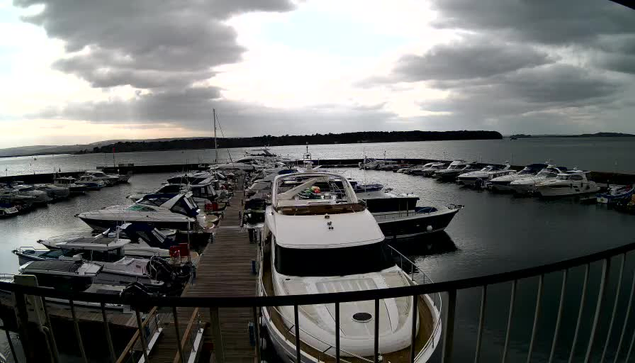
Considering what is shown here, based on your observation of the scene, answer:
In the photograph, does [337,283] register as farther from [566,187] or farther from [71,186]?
[71,186]

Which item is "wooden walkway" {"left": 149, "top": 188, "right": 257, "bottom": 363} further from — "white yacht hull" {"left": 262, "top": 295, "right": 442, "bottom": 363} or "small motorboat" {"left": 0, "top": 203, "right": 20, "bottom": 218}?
"small motorboat" {"left": 0, "top": 203, "right": 20, "bottom": 218}

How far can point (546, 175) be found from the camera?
119 feet

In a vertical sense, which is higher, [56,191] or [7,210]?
[56,191]

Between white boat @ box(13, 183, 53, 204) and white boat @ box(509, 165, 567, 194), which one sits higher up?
white boat @ box(509, 165, 567, 194)

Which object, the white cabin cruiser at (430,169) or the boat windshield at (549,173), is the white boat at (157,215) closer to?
the boat windshield at (549,173)

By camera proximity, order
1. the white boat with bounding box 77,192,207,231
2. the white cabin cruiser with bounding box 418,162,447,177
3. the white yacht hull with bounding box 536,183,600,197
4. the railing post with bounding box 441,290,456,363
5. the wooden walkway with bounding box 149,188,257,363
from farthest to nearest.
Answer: the white cabin cruiser with bounding box 418,162,447,177
the white yacht hull with bounding box 536,183,600,197
the white boat with bounding box 77,192,207,231
the wooden walkway with bounding box 149,188,257,363
the railing post with bounding box 441,290,456,363

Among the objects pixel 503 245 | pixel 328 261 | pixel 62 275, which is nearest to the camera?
pixel 328 261

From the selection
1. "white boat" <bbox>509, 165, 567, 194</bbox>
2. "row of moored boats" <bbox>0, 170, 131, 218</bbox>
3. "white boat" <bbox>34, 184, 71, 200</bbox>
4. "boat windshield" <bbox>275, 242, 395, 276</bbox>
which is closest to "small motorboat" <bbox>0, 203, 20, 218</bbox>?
"row of moored boats" <bbox>0, 170, 131, 218</bbox>

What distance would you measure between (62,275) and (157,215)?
30.9 feet

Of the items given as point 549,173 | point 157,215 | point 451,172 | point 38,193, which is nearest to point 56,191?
point 38,193

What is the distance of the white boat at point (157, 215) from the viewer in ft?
67.2

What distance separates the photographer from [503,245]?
19844mm

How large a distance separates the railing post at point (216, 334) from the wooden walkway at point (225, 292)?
4.03 meters

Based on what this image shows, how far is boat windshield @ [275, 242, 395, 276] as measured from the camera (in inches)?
301
